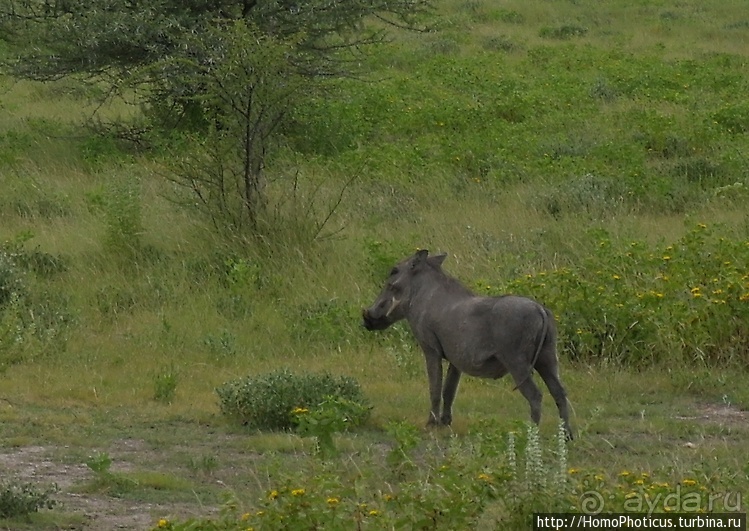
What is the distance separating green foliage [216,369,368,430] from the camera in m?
7.21

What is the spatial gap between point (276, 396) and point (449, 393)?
0.98 metres

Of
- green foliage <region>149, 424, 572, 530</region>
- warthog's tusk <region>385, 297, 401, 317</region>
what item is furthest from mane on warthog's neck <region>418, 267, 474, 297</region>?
green foliage <region>149, 424, 572, 530</region>

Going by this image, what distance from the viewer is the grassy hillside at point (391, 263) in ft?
24.0

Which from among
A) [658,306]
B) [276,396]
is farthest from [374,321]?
[658,306]

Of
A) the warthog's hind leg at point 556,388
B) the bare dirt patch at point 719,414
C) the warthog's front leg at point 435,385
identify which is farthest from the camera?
the bare dirt patch at point 719,414

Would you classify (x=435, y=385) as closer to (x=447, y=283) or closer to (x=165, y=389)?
(x=447, y=283)

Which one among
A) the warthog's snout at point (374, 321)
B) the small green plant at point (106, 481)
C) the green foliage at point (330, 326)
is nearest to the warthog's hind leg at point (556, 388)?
the warthog's snout at point (374, 321)

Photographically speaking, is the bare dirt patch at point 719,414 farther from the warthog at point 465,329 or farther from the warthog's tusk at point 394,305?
the warthog's tusk at point 394,305

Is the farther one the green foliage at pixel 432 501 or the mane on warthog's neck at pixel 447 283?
the mane on warthog's neck at pixel 447 283

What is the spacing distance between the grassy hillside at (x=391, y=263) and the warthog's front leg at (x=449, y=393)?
12 centimetres

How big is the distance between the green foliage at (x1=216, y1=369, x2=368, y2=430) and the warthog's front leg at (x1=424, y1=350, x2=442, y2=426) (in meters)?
0.43

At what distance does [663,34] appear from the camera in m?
26.1

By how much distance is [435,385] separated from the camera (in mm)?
6961

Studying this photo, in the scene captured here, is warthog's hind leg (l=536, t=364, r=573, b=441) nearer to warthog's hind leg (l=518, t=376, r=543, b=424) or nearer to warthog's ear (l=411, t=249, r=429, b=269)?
warthog's hind leg (l=518, t=376, r=543, b=424)
